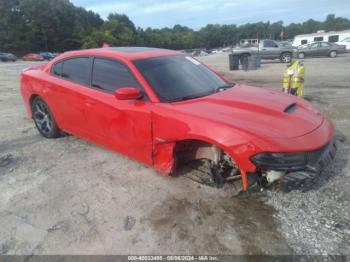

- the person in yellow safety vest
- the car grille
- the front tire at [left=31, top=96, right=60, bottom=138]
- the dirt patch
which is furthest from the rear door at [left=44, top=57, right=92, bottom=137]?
the person in yellow safety vest

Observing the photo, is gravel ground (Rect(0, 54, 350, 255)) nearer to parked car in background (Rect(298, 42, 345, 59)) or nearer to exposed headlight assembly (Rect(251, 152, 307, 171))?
exposed headlight assembly (Rect(251, 152, 307, 171))

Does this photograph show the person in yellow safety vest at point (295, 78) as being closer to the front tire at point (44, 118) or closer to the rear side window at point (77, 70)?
the rear side window at point (77, 70)

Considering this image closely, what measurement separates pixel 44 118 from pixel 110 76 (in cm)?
197

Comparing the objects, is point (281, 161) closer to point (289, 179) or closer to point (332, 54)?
point (289, 179)

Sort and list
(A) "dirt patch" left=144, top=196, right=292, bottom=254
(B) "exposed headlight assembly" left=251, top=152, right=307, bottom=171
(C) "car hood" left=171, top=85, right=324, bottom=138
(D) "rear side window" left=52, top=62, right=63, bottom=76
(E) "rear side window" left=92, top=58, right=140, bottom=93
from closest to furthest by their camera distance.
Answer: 1. (A) "dirt patch" left=144, top=196, right=292, bottom=254
2. (B) "exposed headlight assembly" left=251, top=152, right=307, bottom=171
3. (C) "car hood" left=171, top=85, right=324, bottom=138
4. (E) "rear side window" left=92, top=58, right=140, bottom=93
5. (D) "rear side window" left=52, top=62, right=63, bottom=76

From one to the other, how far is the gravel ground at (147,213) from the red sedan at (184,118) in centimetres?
33

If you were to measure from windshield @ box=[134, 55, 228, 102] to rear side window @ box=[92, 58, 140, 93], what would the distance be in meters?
0.17

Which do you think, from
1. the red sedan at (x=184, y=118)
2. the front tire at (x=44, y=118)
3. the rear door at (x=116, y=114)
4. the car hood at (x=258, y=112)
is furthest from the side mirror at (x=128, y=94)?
the front tire at (x=44, y=118)

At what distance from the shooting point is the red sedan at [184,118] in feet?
9.34

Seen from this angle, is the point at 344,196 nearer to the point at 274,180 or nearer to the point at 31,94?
the point at 274,180

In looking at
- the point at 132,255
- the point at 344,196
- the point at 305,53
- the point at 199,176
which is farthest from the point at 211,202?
the point at 305,53

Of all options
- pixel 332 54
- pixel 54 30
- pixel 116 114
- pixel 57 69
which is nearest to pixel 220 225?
pixel 116 114

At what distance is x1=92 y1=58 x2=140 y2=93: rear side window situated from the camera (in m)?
3.79

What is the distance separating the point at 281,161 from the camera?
2.78 meters
